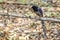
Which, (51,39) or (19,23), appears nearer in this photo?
(51,39)

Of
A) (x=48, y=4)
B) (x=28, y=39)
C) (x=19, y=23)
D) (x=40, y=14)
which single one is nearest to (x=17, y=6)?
(x=48, y=4)

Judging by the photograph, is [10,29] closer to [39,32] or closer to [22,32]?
[22,32]

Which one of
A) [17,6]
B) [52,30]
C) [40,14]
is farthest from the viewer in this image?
[17,6]

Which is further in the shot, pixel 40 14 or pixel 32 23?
pixel 32 23

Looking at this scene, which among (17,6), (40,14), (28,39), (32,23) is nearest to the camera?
(40,14)

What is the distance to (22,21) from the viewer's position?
27.0ft

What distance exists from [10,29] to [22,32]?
1.63ft

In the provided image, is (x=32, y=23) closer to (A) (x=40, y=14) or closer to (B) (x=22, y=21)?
(B) (x=22, y=21)

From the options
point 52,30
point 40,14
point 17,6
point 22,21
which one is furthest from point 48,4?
point 40,14

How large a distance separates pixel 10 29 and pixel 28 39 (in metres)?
0.86

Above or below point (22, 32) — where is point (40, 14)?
above

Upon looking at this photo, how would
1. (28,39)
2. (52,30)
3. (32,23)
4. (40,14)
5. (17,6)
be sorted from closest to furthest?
(40,14) < (28,39) < (52,30) < (32,23) < (17,6)

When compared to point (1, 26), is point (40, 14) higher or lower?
higher

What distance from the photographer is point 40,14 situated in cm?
564
